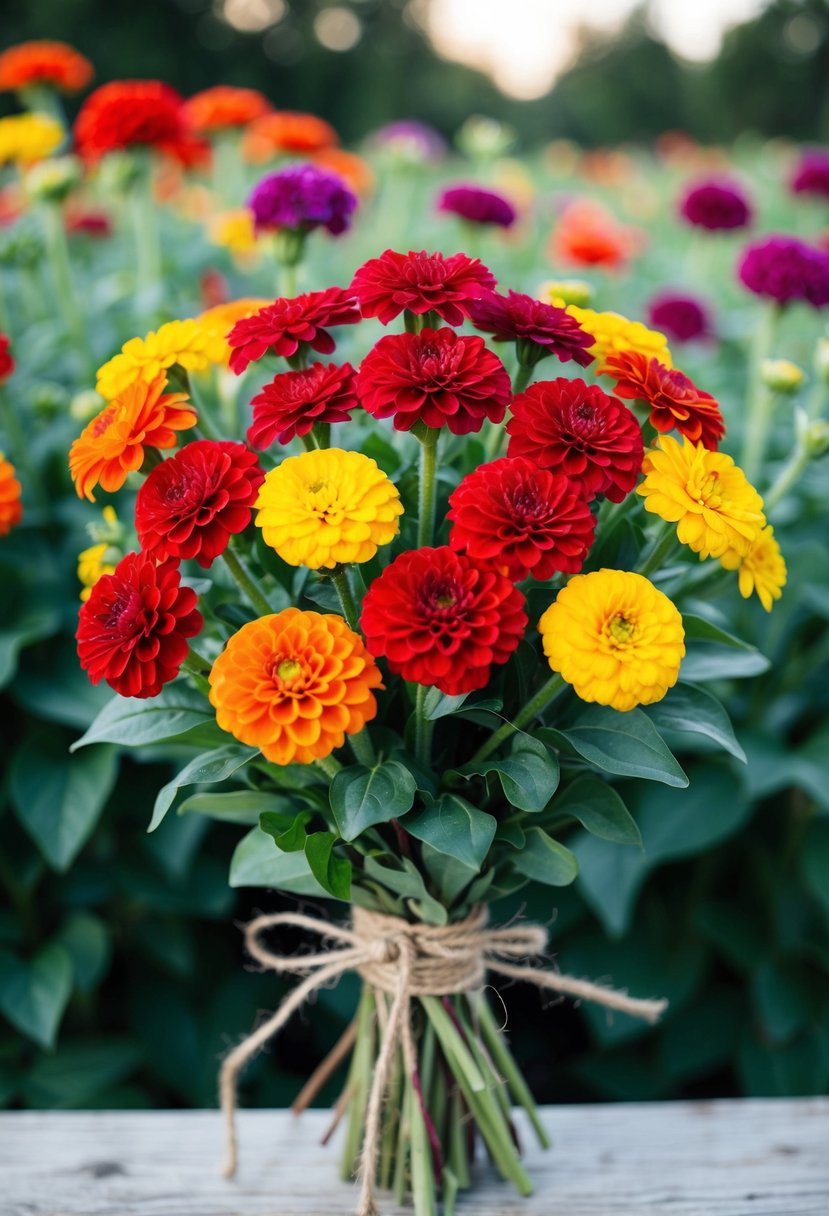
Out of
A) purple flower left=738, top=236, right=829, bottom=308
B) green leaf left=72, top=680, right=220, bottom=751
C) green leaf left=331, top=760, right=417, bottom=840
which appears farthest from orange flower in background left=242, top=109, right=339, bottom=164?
green leaf left=331, top=760, right=417, bottom=840

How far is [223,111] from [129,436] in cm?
146

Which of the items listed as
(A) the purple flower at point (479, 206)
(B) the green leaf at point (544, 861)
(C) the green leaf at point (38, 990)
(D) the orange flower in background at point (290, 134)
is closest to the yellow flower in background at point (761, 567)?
(B) the green leaf at point (544, 861)

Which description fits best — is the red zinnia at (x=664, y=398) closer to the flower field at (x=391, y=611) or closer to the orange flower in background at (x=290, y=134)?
the flower field at (x=391, y=611)

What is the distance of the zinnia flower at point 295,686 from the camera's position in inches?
22.9

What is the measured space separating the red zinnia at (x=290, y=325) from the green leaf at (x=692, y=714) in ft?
1.11

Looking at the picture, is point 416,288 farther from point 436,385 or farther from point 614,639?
point 614,639

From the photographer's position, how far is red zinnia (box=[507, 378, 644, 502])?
0.61 meters

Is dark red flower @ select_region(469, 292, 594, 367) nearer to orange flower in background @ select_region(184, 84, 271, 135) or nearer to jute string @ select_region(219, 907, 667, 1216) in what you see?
jute string @ select_region(219, 907, 667, 1216)

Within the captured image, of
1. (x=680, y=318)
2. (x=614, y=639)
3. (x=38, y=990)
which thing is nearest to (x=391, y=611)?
(x=614, y=639)

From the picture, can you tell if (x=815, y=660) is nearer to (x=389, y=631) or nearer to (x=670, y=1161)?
(x=670, y=1161)

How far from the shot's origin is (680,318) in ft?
5.36

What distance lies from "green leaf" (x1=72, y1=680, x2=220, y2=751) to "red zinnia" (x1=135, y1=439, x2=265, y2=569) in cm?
16

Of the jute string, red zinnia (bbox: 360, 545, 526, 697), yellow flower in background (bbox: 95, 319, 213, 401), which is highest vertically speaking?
yellow flower in background (bbox: 95, 319, 213, 401)

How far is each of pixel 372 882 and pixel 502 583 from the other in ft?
0.96
